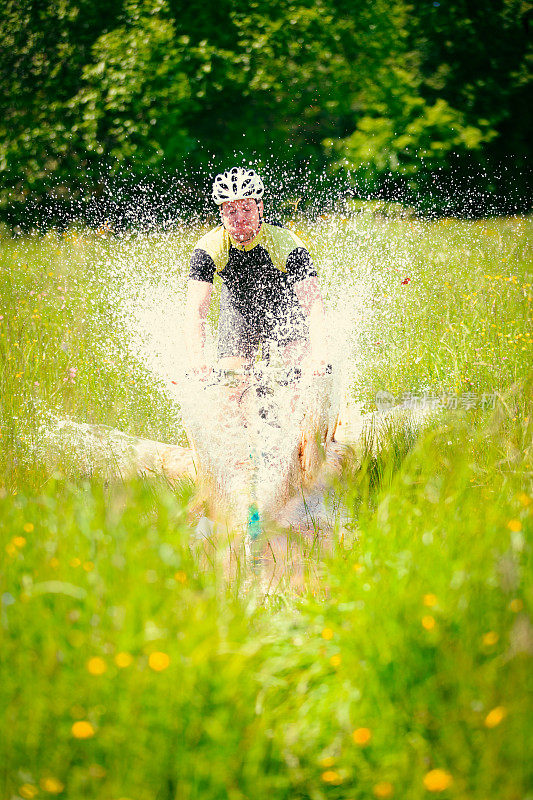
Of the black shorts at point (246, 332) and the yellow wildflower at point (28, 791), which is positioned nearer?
the yellow wildflower at point (28, 791)

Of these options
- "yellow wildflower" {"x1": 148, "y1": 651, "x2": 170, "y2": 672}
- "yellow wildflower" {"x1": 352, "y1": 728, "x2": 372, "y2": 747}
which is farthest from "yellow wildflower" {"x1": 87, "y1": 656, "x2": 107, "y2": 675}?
"yellow wildflower" {"x1": 352, "y1": 728, "x2": 372, "y2": 747}

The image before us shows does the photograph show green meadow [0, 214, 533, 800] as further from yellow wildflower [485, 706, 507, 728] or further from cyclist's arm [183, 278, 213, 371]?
cyclist's arm [183, 278, 213, 371]

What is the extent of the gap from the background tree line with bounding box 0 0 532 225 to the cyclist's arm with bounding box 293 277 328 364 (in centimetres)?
859

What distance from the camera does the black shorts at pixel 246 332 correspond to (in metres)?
4.29

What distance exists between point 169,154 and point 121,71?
169 cm

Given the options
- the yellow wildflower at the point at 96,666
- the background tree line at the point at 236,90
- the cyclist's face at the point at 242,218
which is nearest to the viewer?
the yellow wildflower at the point at 96,666

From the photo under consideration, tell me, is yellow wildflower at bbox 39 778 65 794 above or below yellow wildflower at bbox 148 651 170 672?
below

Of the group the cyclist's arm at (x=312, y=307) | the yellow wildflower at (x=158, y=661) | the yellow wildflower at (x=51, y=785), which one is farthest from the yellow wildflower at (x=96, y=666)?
the cyclist's arm at (x=312, y=307)

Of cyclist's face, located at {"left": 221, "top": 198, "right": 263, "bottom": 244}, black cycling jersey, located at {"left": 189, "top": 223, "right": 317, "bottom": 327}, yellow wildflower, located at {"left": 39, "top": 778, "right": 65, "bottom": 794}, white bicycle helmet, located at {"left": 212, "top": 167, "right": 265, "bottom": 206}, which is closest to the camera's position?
yellow wildflower, located at {"left": 39, "top": 778, "right": 65, "bottom": 794}

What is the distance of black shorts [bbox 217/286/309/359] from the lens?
4.29 metres

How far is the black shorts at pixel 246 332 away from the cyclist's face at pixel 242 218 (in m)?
0.38

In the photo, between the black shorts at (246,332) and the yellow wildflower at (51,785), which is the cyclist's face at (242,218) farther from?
the yellow wildflower at (51,785)

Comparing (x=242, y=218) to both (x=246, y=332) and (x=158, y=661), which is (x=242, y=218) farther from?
(x=158, y=661)

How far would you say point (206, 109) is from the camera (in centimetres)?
1239
